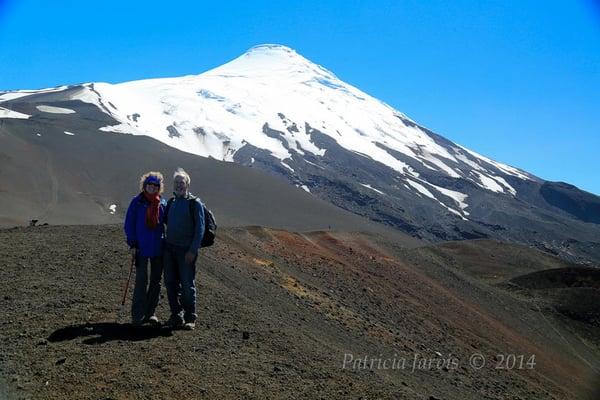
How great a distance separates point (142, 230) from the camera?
680 cm

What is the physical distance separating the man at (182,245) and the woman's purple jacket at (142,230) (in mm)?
111

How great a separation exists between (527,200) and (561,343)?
100350mm

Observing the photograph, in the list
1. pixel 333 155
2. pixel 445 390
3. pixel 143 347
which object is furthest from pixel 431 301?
pixel 333 155

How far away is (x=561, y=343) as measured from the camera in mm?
24266

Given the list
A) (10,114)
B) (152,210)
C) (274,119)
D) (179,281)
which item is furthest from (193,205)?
(274,119)

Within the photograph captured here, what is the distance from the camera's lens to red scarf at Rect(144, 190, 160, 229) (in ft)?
22.2

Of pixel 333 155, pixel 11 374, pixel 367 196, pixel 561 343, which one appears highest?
pixel 333 155

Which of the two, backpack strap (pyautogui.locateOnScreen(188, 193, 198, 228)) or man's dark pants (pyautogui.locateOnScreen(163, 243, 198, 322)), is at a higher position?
backpack strap (pyautogui.locateOnScreen(188, 193, 198, 228))

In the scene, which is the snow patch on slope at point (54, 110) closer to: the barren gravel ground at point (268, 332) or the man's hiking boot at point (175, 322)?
the barren gravel ground at point (268, 332)

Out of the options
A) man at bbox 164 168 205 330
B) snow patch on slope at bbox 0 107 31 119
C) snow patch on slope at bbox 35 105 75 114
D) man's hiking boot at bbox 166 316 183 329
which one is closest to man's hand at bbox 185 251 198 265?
man at bbox 164 168 205 330

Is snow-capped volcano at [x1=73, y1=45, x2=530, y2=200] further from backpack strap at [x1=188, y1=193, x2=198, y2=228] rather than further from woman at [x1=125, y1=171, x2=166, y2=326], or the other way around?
backpack strap at [x1=188, y1=193, x2=198, y2=228]

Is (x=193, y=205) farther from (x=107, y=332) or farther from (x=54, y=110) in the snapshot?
(x=54, y=110)

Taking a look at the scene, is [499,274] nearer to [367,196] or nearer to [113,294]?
[113,294]

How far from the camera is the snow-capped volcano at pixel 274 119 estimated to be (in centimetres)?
9319
